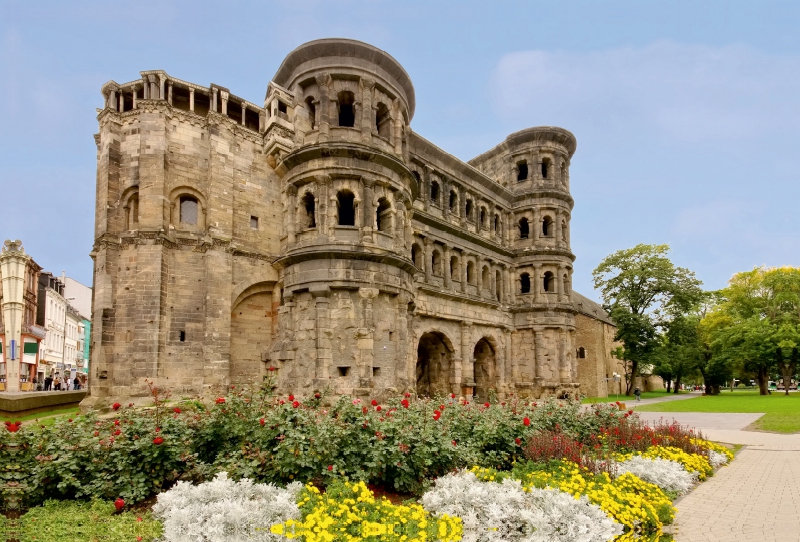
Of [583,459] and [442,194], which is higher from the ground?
[442,194]

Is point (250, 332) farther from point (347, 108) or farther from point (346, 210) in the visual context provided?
point (347, 108)

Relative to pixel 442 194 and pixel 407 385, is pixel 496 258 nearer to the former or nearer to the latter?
pixel 442 194

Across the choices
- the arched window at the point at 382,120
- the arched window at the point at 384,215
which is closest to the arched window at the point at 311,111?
the arched window at the point at 382,120

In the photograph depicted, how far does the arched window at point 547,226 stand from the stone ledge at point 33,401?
27.4 meters

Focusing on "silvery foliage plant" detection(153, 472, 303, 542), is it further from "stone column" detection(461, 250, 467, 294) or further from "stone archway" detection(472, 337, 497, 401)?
"stone archway" detection(472, 337, 497, 401)

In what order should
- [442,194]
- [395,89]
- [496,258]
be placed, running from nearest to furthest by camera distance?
[395,89], [442,194], [496,258]

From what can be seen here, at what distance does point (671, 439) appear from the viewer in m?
12.5

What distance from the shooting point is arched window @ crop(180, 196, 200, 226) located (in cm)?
1981

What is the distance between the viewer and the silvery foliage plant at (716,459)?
12141 millimetres

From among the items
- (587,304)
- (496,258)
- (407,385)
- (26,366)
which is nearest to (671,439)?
(407,385)

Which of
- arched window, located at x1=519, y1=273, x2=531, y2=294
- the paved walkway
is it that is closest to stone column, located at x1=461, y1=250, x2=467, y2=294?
arched window, located at x1=519, y1=273, x2=531, y2=294

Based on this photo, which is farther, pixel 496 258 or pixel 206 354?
pixel 496 258

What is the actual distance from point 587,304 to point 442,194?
29130 mm

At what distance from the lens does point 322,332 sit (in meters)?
18.2
